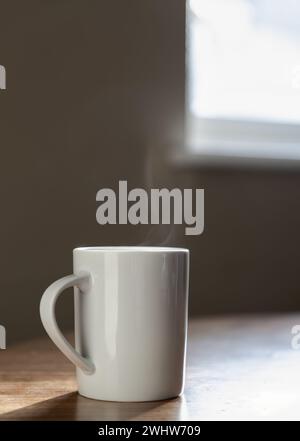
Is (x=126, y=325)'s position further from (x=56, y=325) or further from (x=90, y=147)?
(x=90, y=147)

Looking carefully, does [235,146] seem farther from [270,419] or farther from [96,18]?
[270,419]

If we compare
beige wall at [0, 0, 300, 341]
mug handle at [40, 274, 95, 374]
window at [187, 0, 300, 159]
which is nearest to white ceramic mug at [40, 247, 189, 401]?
mug handle at [40, 274, 95, 374]

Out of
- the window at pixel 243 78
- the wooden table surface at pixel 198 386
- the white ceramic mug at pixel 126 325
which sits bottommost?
the wooden table surface at pixel 198 386

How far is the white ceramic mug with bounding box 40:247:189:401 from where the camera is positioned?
52 cm

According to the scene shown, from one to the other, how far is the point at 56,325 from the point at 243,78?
4.18 feet

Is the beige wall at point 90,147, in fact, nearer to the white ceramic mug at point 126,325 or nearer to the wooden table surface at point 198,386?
the wooden table surface at point 198,386

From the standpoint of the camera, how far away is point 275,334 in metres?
0.95

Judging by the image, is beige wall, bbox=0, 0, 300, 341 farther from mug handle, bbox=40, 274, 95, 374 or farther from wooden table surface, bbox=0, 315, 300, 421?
mug handle, bbox=40, 274, 95, 374

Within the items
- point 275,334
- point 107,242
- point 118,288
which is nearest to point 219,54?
point 107,242

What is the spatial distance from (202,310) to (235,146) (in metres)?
0.40

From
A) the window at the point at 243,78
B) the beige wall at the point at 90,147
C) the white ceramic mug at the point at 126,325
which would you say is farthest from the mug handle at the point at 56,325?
the window at the point at 243,78

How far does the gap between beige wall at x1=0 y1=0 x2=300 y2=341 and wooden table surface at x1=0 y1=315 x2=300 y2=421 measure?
2.21 ft

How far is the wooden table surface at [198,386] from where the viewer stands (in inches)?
19.0

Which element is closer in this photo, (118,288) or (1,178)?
(118,288)
